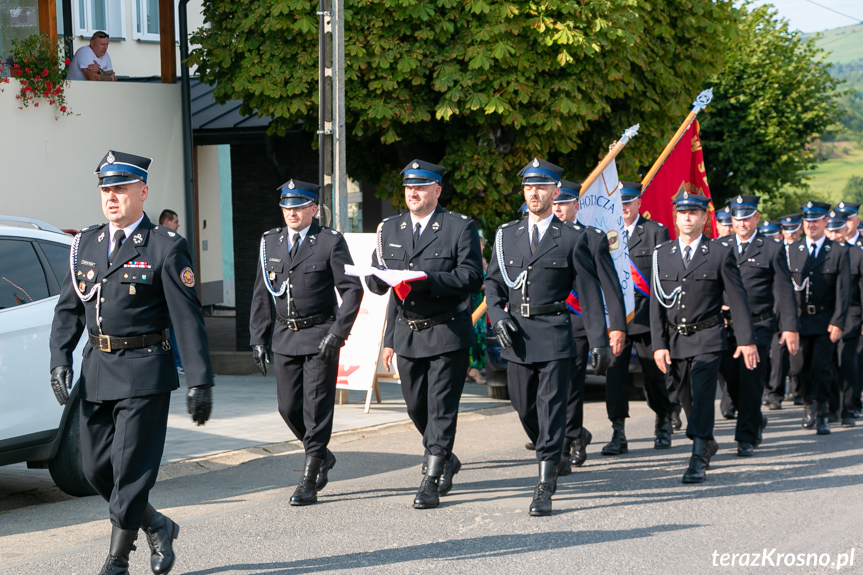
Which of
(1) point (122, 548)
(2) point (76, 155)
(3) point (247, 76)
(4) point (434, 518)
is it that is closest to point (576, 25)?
(3) point (247, 76)

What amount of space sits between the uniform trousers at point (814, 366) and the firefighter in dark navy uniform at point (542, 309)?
4.18m

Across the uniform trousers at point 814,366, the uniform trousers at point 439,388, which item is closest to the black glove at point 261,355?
the uniform trousers at point 439,388

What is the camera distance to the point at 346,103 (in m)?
12.9

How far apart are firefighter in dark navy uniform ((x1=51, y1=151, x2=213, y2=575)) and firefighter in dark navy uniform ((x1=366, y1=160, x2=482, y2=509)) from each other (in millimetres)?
1877

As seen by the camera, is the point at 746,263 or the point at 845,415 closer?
the point at 746,263

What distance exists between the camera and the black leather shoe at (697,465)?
25.1ft

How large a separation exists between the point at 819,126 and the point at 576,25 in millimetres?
23653

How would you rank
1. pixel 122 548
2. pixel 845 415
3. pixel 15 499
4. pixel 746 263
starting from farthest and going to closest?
1. pixel 845 415
2. pixel 746 263
3. pixel 15 499
4. pixel 122 548

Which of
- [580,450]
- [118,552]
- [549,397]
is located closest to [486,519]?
[549,397]

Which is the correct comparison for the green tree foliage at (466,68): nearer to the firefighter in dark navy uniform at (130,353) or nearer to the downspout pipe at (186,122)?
the downspout pipe at (186,122)

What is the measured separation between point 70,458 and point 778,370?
767 centimetres

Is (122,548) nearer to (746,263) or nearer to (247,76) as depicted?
(746,263)

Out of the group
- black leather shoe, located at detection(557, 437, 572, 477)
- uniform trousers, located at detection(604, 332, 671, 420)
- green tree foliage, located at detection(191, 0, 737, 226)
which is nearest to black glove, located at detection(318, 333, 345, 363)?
black leather shoe, located at detection(557, 437, 572, 477)

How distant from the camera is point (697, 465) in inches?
303
